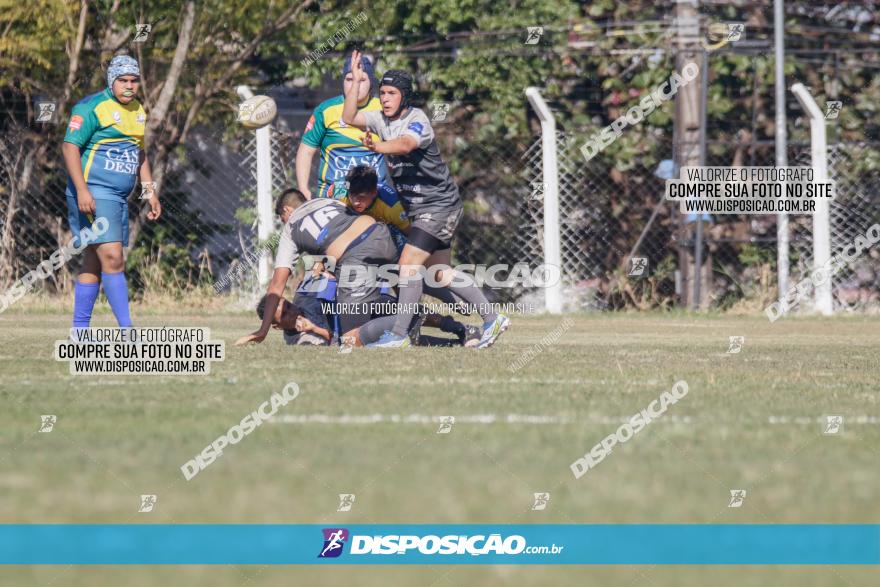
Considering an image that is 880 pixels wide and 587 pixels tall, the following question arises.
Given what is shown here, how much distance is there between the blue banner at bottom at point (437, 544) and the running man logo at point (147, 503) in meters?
0.16

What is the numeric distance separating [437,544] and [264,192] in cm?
1205

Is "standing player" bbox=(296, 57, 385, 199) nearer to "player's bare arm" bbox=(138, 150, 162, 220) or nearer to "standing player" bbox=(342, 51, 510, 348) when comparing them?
"standing player" bbox=(342, 51, 510, 348)

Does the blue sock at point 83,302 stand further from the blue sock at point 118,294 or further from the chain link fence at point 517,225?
the chain link fence at point 517,225

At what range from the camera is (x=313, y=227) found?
32.1ft

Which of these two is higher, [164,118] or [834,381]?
[164,118]

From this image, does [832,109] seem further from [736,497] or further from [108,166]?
[736,497]

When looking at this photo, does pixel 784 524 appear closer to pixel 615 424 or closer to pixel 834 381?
pixel 615 424

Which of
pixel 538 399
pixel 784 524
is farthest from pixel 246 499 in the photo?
pixel 538 399

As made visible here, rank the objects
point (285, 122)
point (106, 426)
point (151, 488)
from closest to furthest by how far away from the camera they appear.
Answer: point (151, 488) → point (106, 426) → point (285, 122)

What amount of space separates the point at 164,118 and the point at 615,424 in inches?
437

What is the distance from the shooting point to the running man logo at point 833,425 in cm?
550

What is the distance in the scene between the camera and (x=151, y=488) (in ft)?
13.6
